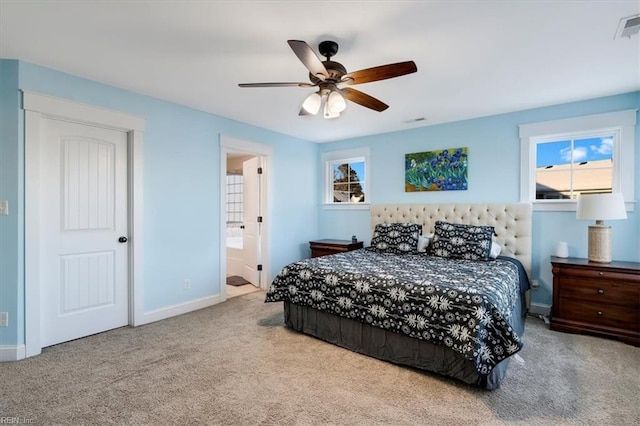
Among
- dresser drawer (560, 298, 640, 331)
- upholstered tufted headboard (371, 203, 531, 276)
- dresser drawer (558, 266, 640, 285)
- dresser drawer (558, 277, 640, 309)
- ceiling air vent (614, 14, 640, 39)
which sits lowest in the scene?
dresser drawer (560, 298, 640, 331)

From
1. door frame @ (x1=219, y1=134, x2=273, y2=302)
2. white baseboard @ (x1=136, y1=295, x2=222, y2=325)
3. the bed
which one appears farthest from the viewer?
door frame @ (x1=219, y1=134, x2=273, y2=302)

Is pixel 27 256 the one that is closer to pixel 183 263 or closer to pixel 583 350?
pixel 183 263

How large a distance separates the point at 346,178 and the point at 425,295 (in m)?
3.46

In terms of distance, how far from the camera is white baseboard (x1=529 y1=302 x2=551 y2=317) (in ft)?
12.1

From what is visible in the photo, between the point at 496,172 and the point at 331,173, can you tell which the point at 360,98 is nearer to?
the point at 496,172

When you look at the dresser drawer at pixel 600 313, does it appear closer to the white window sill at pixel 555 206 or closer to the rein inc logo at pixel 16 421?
the white window sill at pixel 555 206

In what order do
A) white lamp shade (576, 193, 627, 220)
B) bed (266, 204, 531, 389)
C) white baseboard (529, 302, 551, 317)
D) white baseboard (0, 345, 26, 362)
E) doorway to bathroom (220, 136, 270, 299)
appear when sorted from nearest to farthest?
bed (266, 204, 531, 389) → white baseboard (0, 345, 26, 362) → white lamp shade (576, 193, 627, 220) → white baseboard (529, 302, 551, 317) → doorway to bathroom (220, 136, 270, 299)

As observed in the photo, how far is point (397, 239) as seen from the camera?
4094 mm

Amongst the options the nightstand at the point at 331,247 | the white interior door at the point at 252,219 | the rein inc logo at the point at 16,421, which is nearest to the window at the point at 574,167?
the nightstand at the point at 331,247

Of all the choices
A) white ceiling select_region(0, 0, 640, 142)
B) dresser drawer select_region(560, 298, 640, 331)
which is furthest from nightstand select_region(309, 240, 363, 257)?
dresser drawer select_region(560, 298, 640, 331)

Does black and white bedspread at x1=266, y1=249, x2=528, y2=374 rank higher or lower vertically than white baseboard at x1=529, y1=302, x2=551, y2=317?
higher

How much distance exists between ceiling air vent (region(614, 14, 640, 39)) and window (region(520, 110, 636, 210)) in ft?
4.96

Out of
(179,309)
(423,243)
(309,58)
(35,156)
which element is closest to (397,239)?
(423,243)

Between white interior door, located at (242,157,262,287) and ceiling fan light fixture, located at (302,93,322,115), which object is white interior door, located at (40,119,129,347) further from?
ceiling fan light fixture, located at (302,93,322,115)
